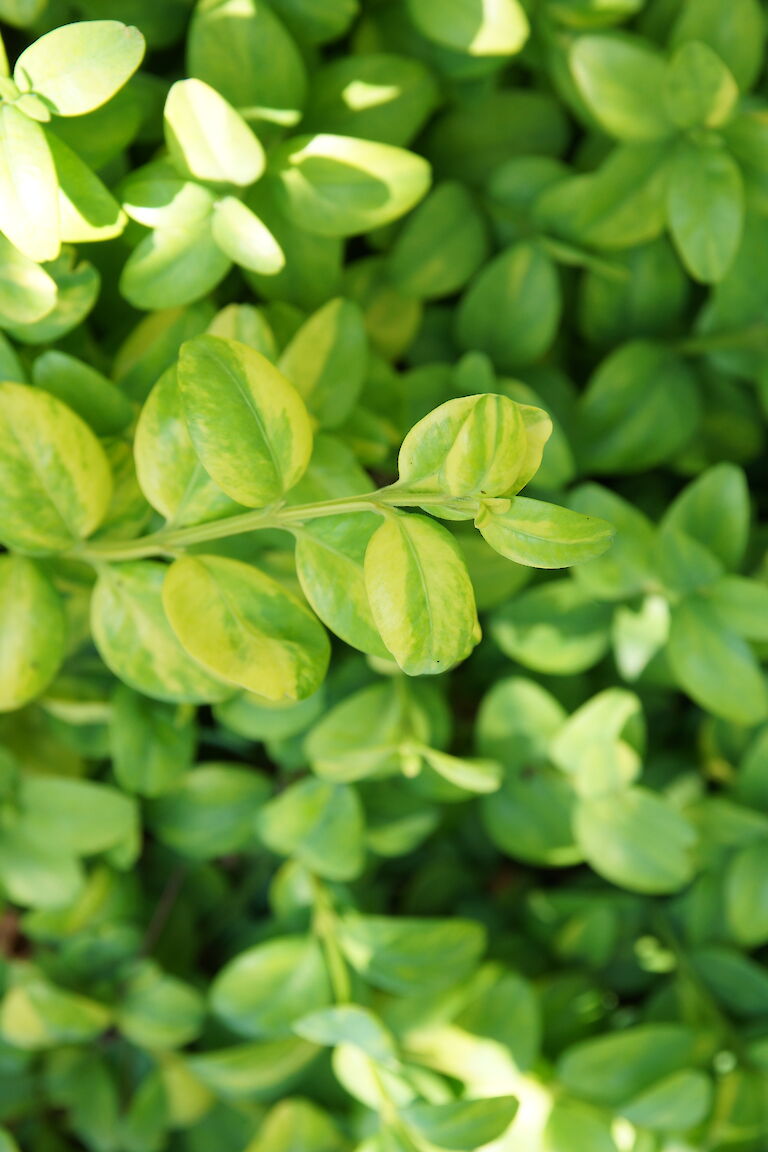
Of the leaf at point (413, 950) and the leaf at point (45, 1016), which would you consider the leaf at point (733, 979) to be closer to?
the leaf at point (413, 950)

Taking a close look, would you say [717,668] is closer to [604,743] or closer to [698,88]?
[604,743]

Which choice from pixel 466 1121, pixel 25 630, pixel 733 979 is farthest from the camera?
pixel 733 979

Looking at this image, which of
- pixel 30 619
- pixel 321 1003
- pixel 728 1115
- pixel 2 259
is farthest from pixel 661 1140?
pixel 2 259

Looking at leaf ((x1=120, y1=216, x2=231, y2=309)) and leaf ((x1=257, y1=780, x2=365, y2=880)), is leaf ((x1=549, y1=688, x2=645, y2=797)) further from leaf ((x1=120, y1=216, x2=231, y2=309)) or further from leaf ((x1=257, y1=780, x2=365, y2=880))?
leaf ((x1=120, y1=216, x2=231, y2=309))

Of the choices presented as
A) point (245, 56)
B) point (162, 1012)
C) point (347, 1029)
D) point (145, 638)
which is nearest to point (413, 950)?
point (347, 1029)

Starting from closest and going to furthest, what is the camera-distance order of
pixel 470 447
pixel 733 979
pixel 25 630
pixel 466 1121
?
pixel 470 447 → pixel 25 630 → pixel 466 1121 → pixel 733 979

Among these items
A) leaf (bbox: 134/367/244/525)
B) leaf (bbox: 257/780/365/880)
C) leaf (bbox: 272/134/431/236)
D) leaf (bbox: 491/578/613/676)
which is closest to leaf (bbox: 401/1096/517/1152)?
leaf (bbox: 257/780/365/880)

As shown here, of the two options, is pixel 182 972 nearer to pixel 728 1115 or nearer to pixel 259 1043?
pixel 259 1043
